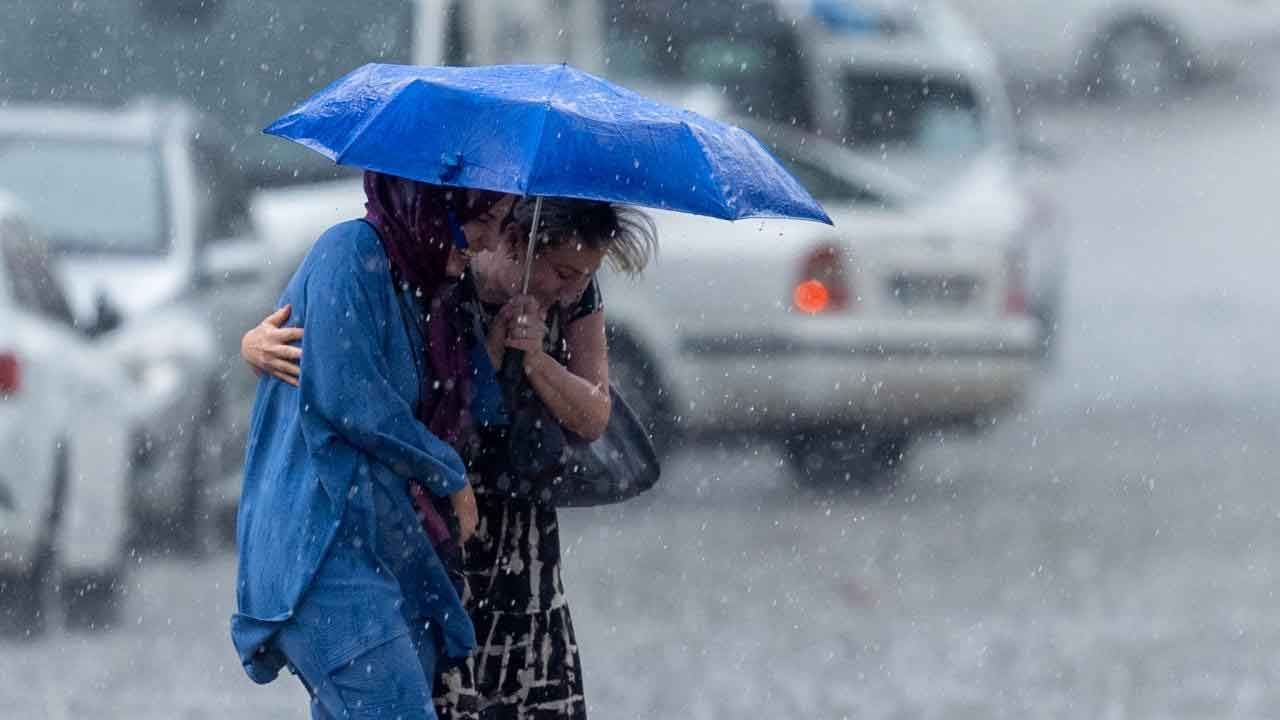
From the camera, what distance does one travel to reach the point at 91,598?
8.20 m

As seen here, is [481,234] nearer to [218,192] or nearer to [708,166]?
[708,166]

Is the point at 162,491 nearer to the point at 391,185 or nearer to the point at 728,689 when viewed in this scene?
the point at 728,689

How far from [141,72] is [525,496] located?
8.73 metres

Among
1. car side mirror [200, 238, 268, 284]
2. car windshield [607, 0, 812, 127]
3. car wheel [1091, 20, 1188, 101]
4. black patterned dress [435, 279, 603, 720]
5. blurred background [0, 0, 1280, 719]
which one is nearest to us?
black patterned dress [435, 279, 603, 720]

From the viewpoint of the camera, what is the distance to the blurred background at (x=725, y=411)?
301 inches

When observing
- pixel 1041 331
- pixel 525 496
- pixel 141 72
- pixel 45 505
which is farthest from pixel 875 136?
pixel 525 496

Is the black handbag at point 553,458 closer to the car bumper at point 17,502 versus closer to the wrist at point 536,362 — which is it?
the wrist at point 536,362

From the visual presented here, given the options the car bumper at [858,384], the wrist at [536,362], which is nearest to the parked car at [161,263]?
the car bumper at [858,384]

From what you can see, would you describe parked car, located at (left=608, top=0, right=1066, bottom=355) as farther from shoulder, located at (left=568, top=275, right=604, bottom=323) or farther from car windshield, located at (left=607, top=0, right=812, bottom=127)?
shoulder, located at (left=568, top=275, right=604, bottom=323)

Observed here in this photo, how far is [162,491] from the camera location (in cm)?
908

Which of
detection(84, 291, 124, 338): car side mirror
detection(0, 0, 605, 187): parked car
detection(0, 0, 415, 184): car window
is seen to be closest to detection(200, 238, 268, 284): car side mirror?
detection(84, 291, 124, 338): car side mirror

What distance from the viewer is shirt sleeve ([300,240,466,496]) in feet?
12.1

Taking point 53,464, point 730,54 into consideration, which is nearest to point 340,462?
point 53,464

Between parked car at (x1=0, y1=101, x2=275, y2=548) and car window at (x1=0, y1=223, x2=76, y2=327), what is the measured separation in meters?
0.30
